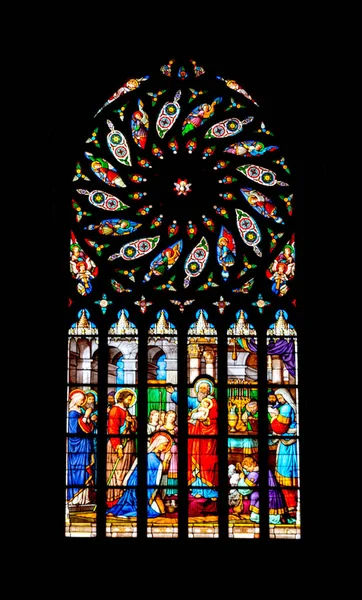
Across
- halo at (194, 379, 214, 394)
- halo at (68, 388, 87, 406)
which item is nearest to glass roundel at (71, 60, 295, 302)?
halo at (194, 379, 214, 394)

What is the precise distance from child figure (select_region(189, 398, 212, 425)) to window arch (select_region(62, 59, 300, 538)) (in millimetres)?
32

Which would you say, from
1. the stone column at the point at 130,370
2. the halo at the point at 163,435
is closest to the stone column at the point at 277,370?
the halo at the point at 163,435

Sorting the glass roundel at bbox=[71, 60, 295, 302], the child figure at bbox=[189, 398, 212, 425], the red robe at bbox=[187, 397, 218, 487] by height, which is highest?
the glass roundel at bbox=[71, 60, 295, 302]

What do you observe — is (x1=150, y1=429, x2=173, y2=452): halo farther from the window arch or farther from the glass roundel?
the glass roundel

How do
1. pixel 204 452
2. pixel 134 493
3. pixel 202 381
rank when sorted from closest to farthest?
pixel 134 493 < pixel 204 452 < pixel 202 381

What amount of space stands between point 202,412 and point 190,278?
50.1 inches

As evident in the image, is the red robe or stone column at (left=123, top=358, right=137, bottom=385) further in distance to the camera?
stone column at (left=123, top=358, right=137, bottom=385)

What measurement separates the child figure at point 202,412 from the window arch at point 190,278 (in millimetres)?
32

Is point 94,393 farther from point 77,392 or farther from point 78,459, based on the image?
point 78,459

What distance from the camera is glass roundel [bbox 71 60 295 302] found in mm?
13844

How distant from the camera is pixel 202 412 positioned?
1338 centimetres

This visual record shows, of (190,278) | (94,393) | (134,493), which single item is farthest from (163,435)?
(190,278)

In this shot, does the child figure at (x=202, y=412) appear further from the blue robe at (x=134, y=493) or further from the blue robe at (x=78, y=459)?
the blue robe at (x=78, y=459)
